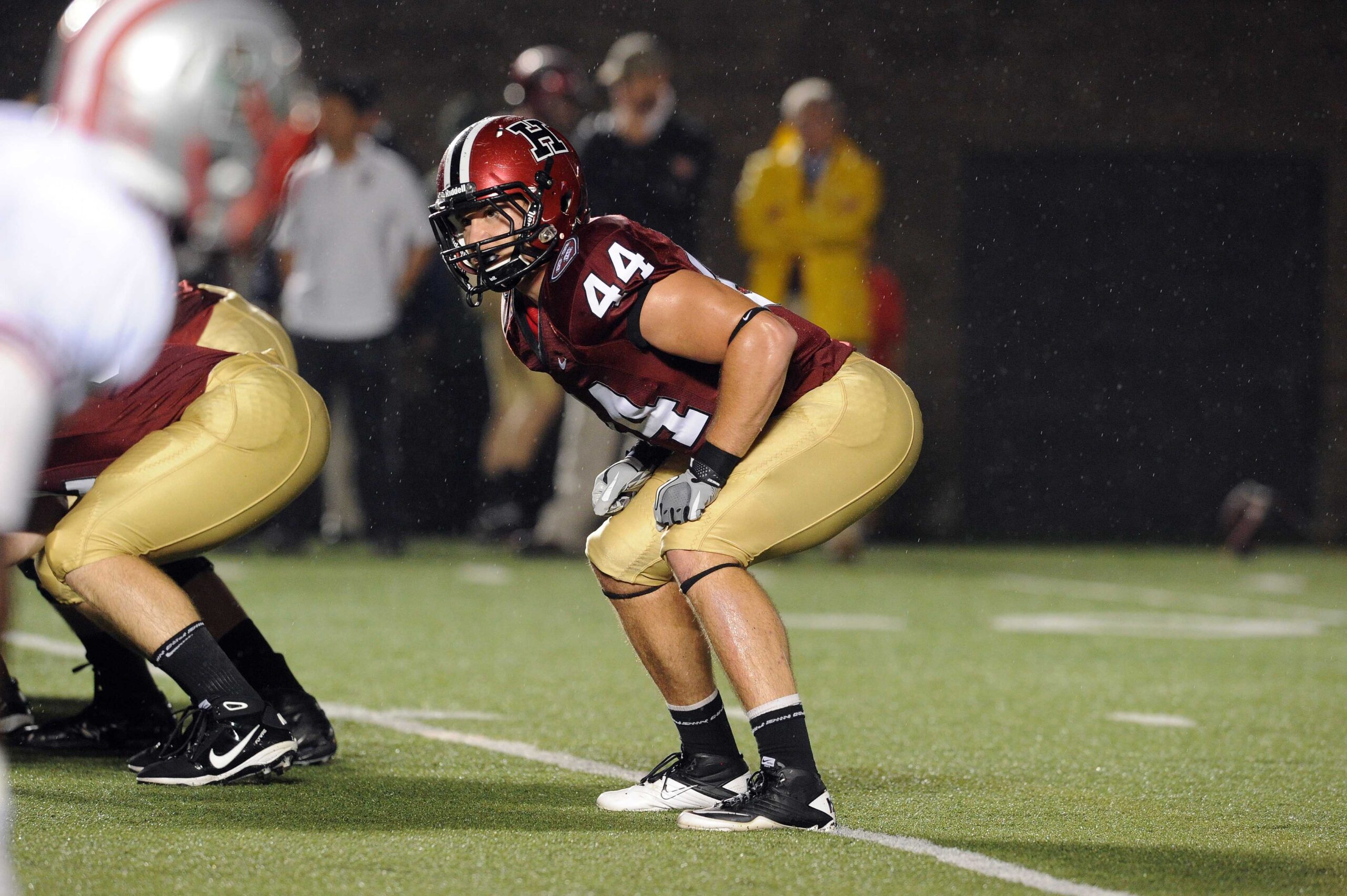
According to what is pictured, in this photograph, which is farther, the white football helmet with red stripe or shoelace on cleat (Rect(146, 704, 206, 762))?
shoelace on cleat (Rect(146, 704, 206, 762))

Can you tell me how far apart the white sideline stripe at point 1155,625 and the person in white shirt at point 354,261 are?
3.08m

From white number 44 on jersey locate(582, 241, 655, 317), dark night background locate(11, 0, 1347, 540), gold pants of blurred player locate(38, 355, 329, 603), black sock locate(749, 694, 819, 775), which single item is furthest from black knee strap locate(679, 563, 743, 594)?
dark night background locate(11, 0, 1347, 540)

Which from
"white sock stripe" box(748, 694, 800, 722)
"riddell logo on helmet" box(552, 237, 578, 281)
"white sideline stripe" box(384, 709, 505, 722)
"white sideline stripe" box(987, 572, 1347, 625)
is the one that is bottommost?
"white sideline stripe" box(987, 572, 1347, 625)

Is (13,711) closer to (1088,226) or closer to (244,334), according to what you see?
(244,334)

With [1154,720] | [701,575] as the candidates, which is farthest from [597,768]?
[1154,720]

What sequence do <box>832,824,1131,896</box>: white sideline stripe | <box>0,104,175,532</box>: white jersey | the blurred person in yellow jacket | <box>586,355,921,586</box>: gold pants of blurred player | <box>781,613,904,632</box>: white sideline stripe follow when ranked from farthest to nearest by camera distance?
the blurred person in yellow jacket, <box>781,613,904,632</box>: white sideline stripe, <box>586,355,921,586</box>: gold pants of blurred player, <box>832,824,1131,896</box>: white sideline stripe, <box>0,104,175,532</box>: white jersey

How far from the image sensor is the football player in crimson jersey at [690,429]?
10.9ft

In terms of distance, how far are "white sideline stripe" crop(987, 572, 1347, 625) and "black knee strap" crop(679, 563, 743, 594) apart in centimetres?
447

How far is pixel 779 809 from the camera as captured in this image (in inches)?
130

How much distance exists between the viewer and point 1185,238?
38.1ft

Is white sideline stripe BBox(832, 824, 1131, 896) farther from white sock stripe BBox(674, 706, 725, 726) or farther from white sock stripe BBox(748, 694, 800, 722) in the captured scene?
white sock stripe BBox(674, 706, 725, 726)

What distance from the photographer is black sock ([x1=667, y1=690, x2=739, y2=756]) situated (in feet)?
11.8

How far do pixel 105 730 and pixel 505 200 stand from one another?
62.3 inches

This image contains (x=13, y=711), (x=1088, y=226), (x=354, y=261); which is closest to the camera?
(x=13, y=711)
